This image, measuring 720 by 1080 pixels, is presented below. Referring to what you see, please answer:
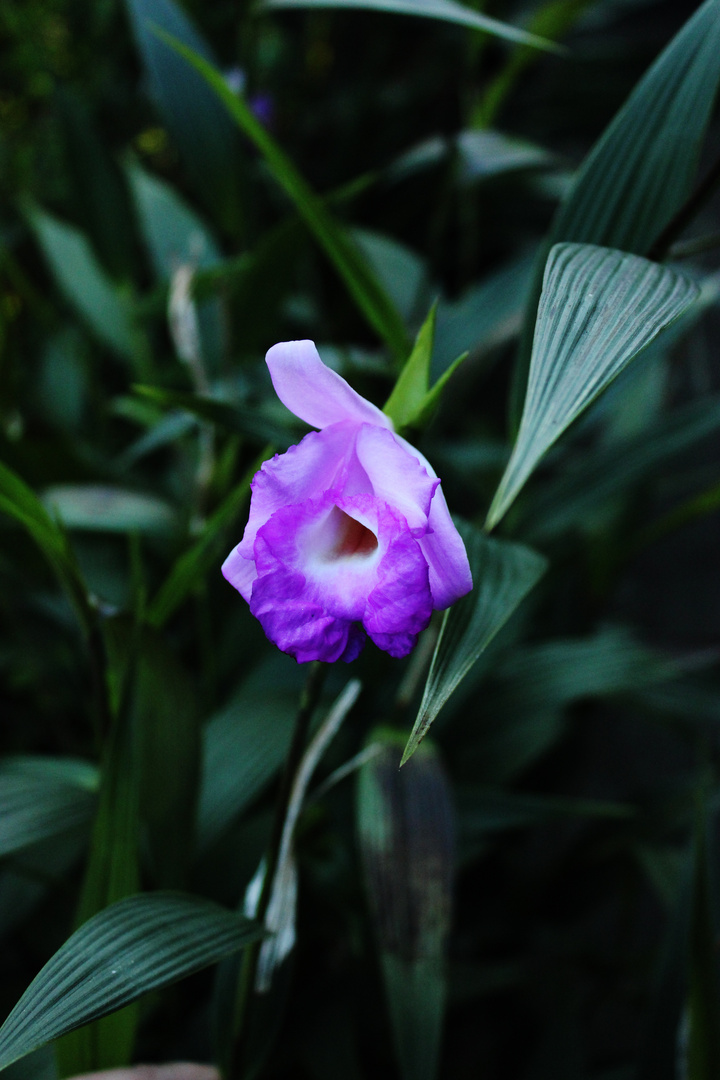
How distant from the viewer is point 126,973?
0.36 metres

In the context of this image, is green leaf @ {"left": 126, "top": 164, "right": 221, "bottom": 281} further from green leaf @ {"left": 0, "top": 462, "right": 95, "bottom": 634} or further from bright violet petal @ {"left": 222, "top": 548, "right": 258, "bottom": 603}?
bright violet petal @ {"left": 222, "top": 548, "right": 258, "bottom": 603}

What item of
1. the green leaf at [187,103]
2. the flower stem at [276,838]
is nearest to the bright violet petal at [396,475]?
the flower stem at [276,838]

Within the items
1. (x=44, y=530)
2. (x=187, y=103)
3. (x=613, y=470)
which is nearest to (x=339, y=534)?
(x=44, y=530)

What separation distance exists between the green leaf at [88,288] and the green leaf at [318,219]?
0.53 m

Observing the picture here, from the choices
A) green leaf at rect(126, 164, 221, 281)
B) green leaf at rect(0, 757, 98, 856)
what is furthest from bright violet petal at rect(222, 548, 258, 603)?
green leaf at rect(126, 164, 221, 281)

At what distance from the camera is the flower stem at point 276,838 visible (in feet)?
1.31

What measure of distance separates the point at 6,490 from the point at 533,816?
55cm

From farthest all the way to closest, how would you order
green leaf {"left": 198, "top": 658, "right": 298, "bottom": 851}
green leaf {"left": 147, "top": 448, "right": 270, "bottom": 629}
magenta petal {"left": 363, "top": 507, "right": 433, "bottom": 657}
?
1. green leaf {"left": 198, "top": 658, "right": 298, "bottom": 851}
2. green leaf {"left": 147, "top": 448, "right": 270, "bottom": 629}
3. magenta petal {"left": 363, "top": 507, "right": 433, "bottom": 657}

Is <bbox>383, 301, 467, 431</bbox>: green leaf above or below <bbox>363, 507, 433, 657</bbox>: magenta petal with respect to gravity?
above

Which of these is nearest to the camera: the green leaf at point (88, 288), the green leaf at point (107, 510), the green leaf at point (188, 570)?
the green leaf at point (188, 570)

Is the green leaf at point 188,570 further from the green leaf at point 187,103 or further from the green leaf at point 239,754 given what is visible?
the green leaf at point 187,103

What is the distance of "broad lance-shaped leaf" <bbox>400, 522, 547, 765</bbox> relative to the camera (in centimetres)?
30

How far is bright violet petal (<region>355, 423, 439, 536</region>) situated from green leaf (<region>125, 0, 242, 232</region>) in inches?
27.0

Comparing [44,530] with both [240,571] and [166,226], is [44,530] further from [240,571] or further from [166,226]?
[166,226]
